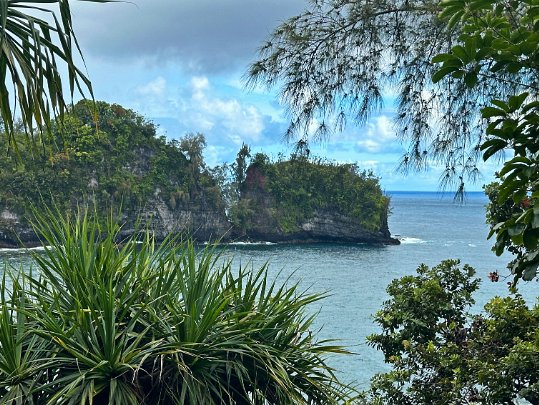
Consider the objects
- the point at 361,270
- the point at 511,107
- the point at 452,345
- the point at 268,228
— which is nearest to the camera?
the point at 511,107

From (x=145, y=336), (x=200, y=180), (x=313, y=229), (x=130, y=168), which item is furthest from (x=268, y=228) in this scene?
(x=145, y=336)

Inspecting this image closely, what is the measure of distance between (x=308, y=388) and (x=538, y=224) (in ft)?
8.09

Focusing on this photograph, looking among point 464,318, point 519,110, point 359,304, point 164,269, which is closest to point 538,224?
point 519,110

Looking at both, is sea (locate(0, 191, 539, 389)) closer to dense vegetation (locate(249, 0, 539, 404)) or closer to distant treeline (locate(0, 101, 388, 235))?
distant treeline (locate(0, 101, 388, 235))

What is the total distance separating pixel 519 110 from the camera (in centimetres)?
223

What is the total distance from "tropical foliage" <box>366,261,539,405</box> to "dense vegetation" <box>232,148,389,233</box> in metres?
51.6

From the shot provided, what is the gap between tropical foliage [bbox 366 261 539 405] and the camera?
4.24m

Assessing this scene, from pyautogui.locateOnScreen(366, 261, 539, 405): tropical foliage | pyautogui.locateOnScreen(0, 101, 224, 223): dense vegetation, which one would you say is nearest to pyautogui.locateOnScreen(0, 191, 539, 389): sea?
pyautogui.locateOnScreen(0, 101, 224, 223): dense vegetation

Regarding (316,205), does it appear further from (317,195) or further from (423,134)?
(423,134)

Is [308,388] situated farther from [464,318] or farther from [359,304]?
[359,304]

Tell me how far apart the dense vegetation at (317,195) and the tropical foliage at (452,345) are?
51.6 m

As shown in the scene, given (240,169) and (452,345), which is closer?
(452,345)

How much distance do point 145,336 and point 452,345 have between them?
7.22 feet

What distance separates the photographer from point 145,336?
385 centimetres
